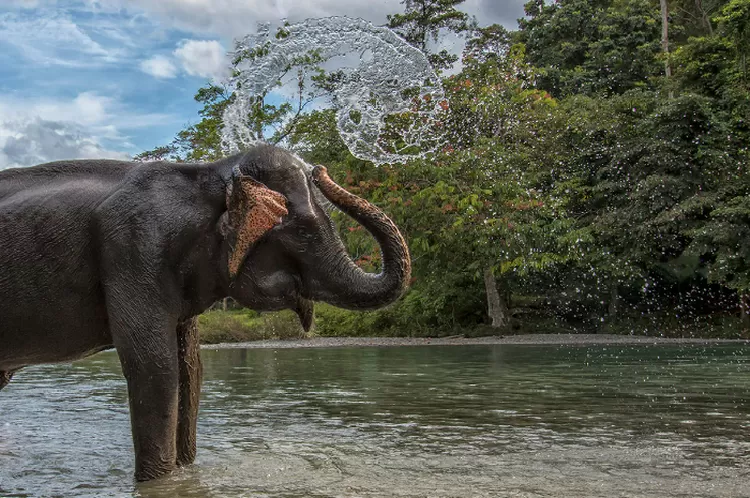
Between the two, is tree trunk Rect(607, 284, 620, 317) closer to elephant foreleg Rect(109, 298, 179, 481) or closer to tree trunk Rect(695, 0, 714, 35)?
tree trunk Rect(695, 0, 714, 35)

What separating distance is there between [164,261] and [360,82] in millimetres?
10621

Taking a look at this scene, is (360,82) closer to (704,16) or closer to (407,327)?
(407,327)

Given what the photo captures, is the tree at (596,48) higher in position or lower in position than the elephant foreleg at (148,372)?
higher

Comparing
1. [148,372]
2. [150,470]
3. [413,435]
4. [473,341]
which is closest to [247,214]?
[148,372]

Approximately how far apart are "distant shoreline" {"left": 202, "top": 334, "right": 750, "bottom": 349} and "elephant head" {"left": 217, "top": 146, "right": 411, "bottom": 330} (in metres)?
14.7

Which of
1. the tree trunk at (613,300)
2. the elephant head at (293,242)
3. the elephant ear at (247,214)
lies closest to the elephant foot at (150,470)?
the elephant head at (293,242)

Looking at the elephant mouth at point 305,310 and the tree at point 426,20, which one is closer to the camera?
the elephant mouth at point 305,310

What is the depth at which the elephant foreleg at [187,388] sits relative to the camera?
4.43 meters

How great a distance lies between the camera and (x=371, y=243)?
17641 millimetres

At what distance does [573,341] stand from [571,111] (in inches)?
277

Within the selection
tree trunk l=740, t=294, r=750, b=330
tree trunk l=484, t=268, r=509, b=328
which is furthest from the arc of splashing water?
tree trunk l=740, t=294, r=750, b=330

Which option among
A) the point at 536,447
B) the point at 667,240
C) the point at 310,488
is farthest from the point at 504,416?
the point at 667,240

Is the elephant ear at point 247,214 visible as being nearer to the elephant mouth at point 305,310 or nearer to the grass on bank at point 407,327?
the elephant mouth at point 305,310

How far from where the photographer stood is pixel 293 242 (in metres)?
3.90
